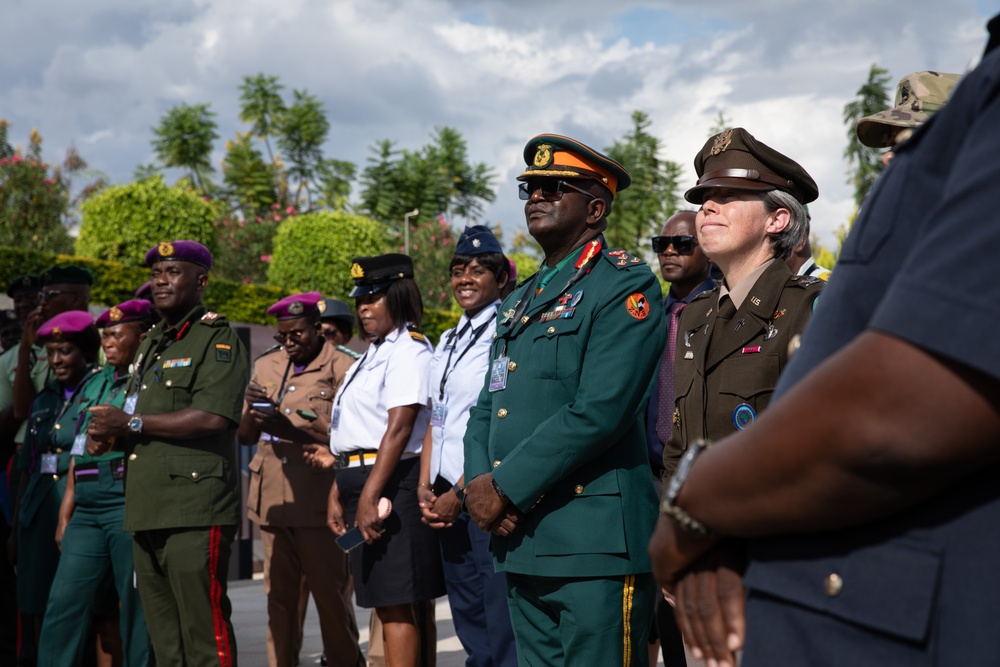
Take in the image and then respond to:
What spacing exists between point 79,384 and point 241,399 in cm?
173

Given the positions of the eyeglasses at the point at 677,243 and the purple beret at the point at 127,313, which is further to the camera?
the purple beret at the point at 127,313

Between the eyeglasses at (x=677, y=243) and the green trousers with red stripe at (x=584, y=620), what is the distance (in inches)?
113

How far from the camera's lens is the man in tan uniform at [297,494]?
20.7ft

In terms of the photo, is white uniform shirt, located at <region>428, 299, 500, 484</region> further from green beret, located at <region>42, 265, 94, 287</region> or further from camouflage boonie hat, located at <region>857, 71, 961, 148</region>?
green beret, located at <region>42, 265, 94, 287</region>

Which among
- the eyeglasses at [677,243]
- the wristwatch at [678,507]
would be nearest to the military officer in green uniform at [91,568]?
the eyeglasses at [677,243]

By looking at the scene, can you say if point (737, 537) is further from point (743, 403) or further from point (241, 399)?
point (241, 399)

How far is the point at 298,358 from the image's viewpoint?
24.1 ft

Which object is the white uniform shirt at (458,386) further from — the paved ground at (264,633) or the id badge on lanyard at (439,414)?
the paved ground at (264,633)

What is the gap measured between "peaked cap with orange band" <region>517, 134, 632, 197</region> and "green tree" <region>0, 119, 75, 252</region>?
59.7ft

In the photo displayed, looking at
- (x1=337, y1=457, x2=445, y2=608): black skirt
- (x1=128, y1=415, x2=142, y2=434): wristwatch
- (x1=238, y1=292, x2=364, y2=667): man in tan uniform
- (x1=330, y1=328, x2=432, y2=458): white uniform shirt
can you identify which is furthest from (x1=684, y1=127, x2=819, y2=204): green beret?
(x1=238, y1=292, x2=364, y2=667): man in tan uniform

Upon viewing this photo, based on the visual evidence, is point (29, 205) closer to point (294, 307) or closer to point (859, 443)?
point (294, 307)

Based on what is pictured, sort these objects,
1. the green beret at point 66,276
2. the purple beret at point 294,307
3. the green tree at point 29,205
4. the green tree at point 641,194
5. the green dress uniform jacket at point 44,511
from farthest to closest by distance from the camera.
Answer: the green tree at point 641,194 < the green tree at point 29,205 < the green beret at point 66,276 < the purple beret at point 294,307 < the green dress uniform jacket at point 44,511

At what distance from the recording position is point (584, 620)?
322 centimetres

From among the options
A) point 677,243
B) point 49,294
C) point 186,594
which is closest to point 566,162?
point 677,243
